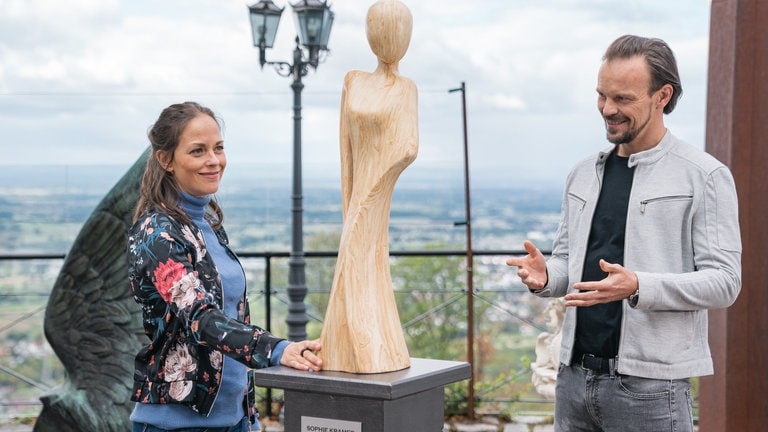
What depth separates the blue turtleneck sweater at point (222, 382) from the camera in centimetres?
245

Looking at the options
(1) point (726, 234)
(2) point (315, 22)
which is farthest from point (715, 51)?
(2) point (315, 22)

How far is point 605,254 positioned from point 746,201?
1.64m

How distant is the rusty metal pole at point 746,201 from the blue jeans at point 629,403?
63.3 inches

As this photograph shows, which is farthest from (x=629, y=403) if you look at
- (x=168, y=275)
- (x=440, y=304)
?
(x=440, y=304)

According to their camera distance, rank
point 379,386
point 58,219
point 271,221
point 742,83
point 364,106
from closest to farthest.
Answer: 1. point 379,386
2. point 364,106
3. point 742,83
4. point 58,219
5. point 271,221

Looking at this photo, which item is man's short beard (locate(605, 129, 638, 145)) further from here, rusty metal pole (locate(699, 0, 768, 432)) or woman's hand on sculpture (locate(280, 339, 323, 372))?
rusty metal pole (locate(699, 0, 768, 432))

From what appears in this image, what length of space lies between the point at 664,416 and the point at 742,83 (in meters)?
1.98

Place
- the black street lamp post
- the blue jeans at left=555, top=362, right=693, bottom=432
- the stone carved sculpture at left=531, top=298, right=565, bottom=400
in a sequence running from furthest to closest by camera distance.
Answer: the black street lamp post
the stone carved sculpture at left=531, top=298, right=565, bottom=400
the blue jeans at left=555, top=362, right=693, bottom=432

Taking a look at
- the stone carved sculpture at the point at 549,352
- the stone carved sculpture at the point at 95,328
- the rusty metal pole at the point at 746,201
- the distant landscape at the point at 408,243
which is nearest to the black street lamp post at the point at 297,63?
the distant landscape at the point at 408,243

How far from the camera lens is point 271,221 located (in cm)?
675

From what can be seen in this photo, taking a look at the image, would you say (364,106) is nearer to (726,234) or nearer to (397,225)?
(726,234)

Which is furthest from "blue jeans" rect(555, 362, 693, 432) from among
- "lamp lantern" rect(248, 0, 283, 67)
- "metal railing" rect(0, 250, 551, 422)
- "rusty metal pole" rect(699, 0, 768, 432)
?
"lamp lantern" rect(248, 0, 283, 67)

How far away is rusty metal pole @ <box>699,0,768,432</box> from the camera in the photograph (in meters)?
3.93

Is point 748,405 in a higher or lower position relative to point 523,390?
higher
